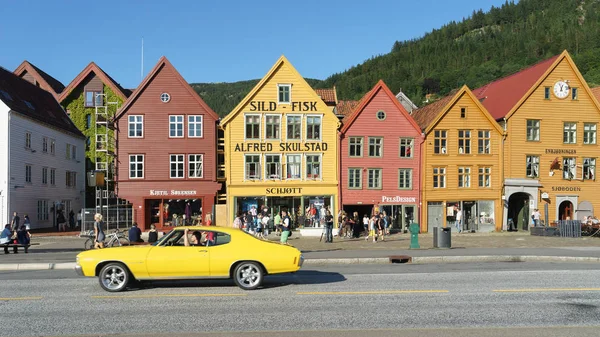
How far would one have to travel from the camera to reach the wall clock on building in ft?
142

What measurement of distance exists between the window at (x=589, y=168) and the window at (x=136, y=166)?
1367 inches

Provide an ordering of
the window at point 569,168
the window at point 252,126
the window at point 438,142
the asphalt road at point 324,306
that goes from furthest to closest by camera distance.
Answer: the window at point 569,168 → the window at point 438,142 → the window at point 252,126 → the asphalt road at point 324,306

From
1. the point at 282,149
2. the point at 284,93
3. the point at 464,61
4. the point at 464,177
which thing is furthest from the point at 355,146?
the point at 464,61

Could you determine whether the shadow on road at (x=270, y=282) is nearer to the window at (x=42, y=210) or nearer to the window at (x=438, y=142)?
the window at (x=438, y=142)

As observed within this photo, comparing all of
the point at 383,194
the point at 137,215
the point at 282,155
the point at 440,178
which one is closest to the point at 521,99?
the point at 440,178

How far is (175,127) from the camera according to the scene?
41.2m

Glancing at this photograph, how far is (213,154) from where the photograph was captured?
4122 cm

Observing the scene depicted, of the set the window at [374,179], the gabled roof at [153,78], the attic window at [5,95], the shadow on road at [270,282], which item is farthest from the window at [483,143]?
the attic window at [5,95]

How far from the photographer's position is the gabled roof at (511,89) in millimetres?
43531

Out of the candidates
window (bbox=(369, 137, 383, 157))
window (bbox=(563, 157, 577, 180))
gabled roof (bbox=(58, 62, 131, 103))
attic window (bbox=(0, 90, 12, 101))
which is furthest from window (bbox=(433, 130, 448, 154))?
attic window (bbox=(0, 90, 12, 101))

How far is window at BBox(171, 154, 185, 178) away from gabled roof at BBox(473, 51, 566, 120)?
83.5 feet

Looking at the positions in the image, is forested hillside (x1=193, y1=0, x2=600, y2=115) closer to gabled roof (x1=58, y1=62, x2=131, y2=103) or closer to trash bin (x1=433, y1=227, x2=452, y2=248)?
gabled roof (x1=58, y1=62, x2=131, y2=103)

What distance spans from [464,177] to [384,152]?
265 inches

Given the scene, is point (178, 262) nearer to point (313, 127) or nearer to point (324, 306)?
point (324, 306)
